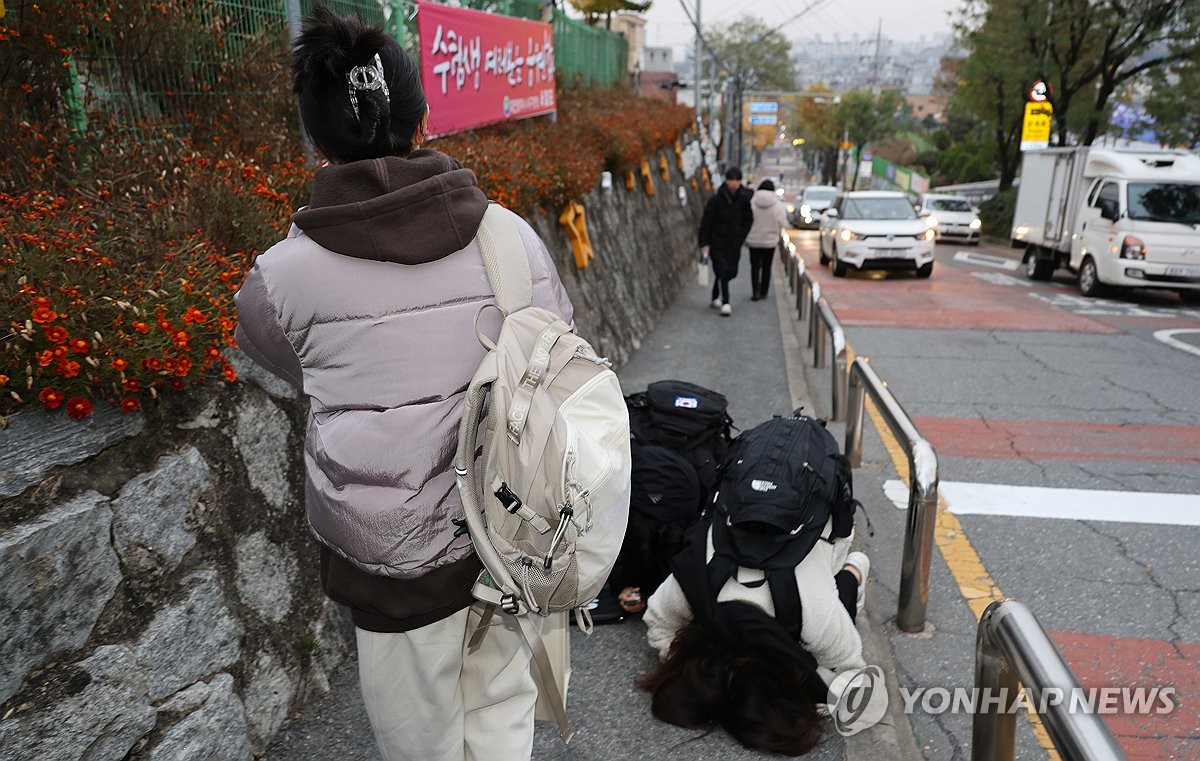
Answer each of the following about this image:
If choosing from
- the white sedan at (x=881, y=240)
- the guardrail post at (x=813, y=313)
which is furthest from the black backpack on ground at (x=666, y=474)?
the white sedan at (x=881, y=240)

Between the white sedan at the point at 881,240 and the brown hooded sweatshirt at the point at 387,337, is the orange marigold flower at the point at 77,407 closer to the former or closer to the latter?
the brown hooded sweatshirt at the point at 387,337

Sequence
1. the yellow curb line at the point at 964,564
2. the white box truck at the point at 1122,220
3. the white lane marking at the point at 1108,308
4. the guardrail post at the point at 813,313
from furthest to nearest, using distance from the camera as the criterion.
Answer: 1. the white box truck at the point at 1122,220
2. the white lane marking at the point at 1108,308
3. the guardrail post at the point at 813,313
4. the yellow curb line at the point at 964,564

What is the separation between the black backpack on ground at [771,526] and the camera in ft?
9.59

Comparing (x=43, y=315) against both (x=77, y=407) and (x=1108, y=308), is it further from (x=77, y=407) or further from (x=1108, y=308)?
(x=1108, y=308)

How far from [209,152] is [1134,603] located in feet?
17.3

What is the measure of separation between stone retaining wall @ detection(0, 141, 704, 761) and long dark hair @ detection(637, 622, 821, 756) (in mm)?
1288

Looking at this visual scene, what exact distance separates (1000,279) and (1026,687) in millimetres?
16975

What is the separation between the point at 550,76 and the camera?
10.9 metres

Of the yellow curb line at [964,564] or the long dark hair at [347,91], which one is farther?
the yellow curb line at [964,564]

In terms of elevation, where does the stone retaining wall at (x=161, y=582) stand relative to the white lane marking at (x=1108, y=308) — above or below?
above

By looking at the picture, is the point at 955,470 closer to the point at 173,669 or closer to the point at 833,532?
the point at 833,532

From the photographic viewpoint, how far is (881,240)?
16031 millimetres

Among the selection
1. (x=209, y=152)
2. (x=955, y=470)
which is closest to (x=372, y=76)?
(x=209, y=152)

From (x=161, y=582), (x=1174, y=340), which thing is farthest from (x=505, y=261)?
(x=1174, y=340)
